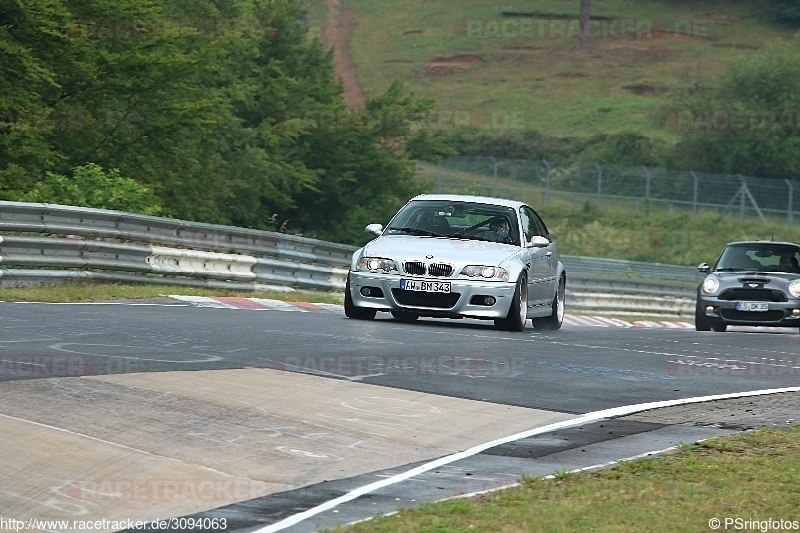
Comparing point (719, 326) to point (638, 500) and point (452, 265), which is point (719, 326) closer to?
point (452, 265)

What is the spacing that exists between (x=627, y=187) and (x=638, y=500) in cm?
5894

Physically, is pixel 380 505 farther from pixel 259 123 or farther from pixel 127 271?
pixel 259 123

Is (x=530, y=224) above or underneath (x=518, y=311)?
above

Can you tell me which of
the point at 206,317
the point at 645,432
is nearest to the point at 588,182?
the point at 206,317

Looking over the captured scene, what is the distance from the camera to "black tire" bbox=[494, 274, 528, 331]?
1703 centimetres

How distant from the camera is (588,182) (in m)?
65.5

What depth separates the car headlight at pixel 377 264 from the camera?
661 inches

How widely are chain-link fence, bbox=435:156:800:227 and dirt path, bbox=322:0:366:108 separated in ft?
107

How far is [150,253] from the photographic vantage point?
20.2 metres

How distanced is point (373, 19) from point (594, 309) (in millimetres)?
92999

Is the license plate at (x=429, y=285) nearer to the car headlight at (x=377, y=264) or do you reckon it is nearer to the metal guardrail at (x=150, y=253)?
the car headlight at (x=377, y=264)

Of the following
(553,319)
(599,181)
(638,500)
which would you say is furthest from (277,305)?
(599,181)

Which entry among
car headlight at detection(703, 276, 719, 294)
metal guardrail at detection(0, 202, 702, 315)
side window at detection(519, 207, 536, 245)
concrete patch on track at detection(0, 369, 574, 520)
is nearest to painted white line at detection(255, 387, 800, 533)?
concrete patch on track at detection(0, 369, 574, 520)

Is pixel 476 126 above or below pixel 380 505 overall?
above
